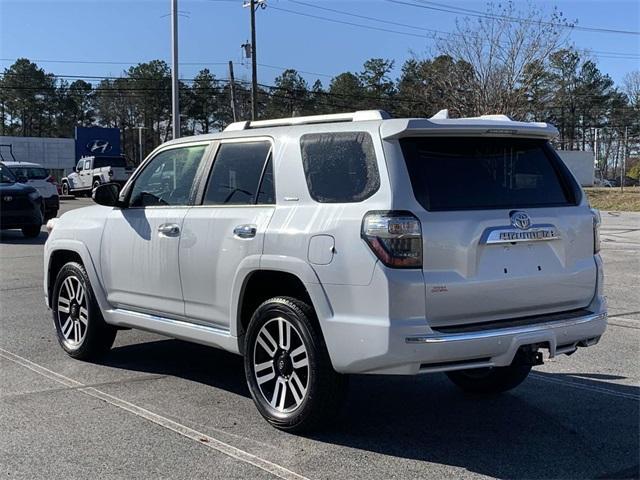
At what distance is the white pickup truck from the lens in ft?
129

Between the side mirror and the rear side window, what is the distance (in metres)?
2.06

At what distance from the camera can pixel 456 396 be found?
554cm

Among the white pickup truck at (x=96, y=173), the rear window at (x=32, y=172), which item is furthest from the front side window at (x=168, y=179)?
the white pickup truck at (x=96, y=173)

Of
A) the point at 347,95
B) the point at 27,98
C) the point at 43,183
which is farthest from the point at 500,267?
the point at 27,98

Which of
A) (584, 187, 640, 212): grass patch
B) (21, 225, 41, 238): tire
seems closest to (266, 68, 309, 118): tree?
(584, 187, 640, 212): grass patch

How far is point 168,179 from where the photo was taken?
5840 millimetres

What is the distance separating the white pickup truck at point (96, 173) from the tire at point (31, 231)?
66.0 ft

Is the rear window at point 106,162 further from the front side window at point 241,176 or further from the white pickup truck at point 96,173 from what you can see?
the front side window at point 241,176

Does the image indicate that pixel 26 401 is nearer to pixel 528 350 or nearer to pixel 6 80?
pixel 528 350

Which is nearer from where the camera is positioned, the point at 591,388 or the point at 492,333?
the point at 492,333

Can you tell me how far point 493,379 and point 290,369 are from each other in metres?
1.69

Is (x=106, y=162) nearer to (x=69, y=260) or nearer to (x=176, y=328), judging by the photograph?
(x=69, y=260)

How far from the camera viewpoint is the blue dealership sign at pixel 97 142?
5503 centimetres

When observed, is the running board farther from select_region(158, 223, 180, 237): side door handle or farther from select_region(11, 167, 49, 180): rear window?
select_region(11, 167, 49, 180): rear window
